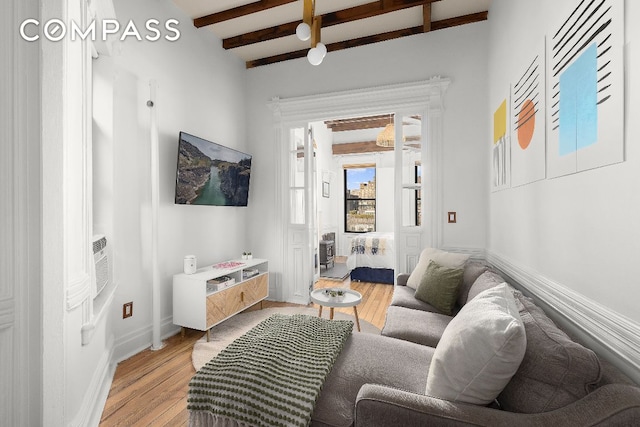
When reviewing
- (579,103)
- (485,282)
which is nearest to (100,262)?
(485,282)

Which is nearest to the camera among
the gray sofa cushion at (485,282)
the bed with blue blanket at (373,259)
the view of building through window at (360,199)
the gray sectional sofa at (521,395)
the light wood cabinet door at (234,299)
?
the gray sectional sofa at (521,395)

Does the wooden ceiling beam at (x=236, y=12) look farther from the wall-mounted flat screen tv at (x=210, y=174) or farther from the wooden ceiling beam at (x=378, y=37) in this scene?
the wall-mounted flat screen tv at (x=210, y=174)

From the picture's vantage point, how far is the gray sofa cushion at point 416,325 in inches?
77.7

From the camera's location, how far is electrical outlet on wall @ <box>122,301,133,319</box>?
259 centimetres

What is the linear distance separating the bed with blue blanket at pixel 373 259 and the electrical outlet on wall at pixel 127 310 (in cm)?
333

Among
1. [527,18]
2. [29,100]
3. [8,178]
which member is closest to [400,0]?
[527,18]

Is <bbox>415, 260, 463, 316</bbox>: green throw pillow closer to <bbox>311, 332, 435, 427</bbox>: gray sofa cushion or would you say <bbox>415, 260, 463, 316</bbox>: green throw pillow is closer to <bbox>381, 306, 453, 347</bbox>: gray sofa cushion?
<bbox>381, 306, 453, 347</bbox>: gray sofa cushion

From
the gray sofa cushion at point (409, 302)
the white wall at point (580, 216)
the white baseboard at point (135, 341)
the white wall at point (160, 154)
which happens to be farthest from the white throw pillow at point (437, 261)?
the white baseboard at point (135, 341)

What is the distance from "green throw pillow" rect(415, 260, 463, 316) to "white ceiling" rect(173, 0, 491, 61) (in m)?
2.78

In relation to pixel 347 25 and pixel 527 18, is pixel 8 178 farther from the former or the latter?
pixel 347 25

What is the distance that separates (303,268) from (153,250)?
1.93 meters

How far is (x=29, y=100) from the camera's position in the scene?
1241mm

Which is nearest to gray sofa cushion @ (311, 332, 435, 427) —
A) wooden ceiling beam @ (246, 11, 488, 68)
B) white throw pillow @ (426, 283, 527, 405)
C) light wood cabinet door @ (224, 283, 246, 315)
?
white throw pillow @ (426, 283, 527, 405)

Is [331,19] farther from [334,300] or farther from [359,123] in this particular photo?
[359,123]
